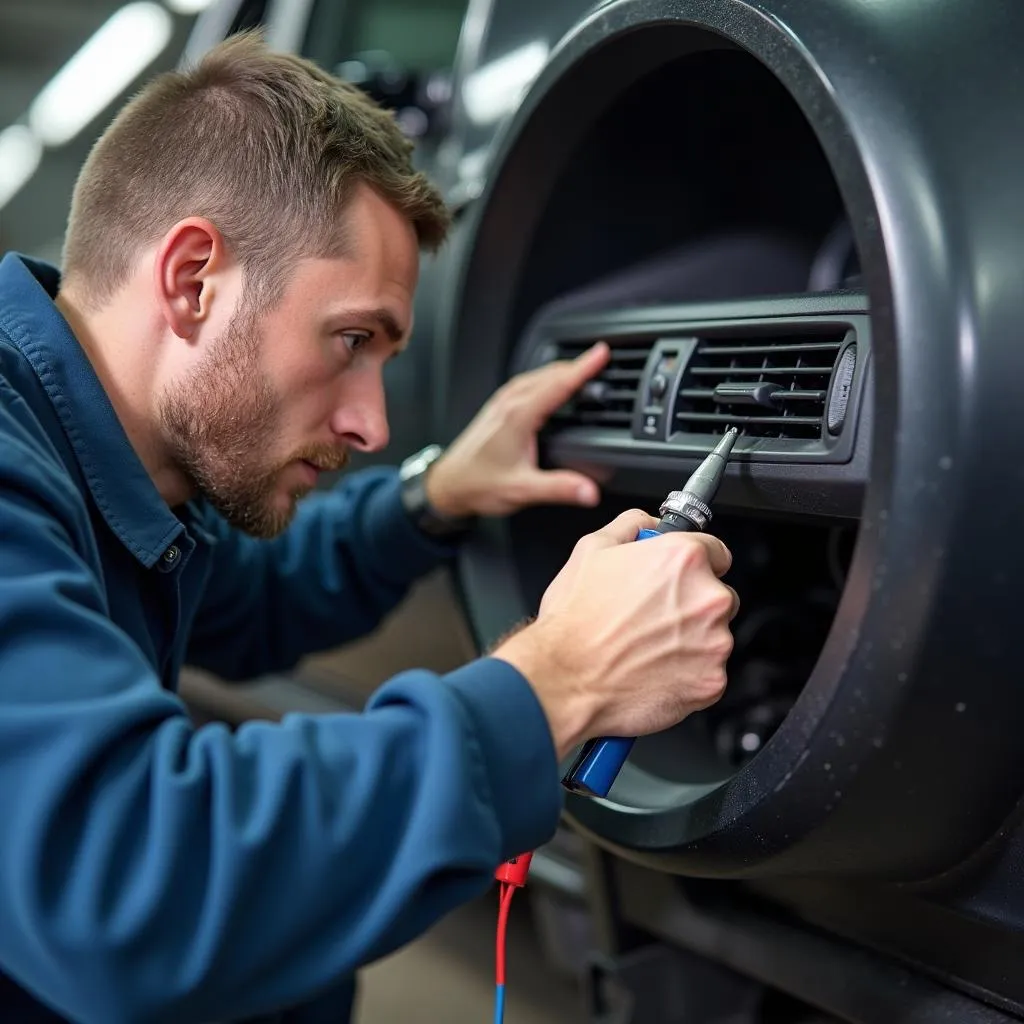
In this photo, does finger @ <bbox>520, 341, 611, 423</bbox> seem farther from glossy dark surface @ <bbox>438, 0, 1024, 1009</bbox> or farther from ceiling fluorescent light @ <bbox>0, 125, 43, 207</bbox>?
ceiling fluorescent light @ <bbox>0, 125, 43, 207</bbox>

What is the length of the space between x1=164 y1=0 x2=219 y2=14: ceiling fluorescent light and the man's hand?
5.01ft

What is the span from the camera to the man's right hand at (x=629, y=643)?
25.5 inches

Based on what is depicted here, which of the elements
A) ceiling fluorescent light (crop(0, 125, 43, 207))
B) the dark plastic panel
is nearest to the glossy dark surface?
the dark plastic panel

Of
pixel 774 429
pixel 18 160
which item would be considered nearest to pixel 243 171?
pixel 774 429

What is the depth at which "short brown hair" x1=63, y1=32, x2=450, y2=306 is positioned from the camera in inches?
32.3

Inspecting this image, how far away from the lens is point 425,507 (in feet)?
3.62

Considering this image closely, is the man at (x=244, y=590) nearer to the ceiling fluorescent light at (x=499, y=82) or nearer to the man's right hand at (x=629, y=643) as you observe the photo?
the man's right hand at (x=629, y=643)

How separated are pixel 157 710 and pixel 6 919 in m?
0.12

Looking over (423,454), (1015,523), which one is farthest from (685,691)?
(423,454)

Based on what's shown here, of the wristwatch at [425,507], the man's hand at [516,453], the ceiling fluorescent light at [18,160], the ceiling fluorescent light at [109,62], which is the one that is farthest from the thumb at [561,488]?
the ceiling fluorescent light at [18,160]

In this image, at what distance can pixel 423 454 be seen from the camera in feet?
3.78

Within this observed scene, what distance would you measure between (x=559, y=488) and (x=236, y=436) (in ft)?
0.91

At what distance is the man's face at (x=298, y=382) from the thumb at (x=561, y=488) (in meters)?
0.16

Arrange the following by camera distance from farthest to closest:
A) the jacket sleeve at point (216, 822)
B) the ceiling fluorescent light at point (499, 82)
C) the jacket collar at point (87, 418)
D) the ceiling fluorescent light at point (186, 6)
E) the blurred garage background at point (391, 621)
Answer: the ceiling fluorescent light at point (186, 6) → the blurred garage background at point (391, 621) → the ceiling fluorescent light at point (499, 82) → the jacket collar at point (87, 418) → the jacket sleeve at point (216, 822)
